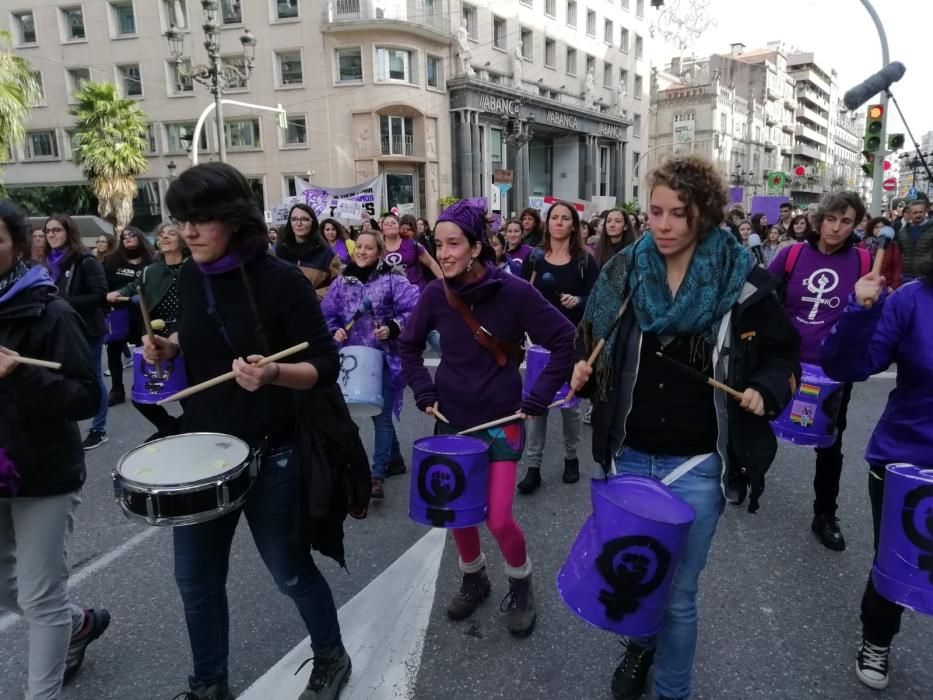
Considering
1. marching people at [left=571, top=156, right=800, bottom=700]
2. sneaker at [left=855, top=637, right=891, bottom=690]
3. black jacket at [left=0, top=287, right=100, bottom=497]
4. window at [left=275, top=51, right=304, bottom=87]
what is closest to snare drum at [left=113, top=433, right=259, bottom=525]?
black jacket at [left=0, top=287, right=100, bottom=497]

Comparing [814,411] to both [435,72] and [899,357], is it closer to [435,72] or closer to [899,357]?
[899,357]

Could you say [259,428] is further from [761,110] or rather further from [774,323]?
[761,110]

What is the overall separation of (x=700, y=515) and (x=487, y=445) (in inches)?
34.9

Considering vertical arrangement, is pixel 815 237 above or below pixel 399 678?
above

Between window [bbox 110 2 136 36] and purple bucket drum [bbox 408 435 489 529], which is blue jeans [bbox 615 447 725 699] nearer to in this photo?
purple bucket drum [bbox 408 435 489 529]

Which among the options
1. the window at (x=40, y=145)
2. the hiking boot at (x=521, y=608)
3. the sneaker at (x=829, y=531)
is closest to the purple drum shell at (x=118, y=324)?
the hiking boot at (x=521, y=608)

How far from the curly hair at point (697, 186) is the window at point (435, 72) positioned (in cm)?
3144

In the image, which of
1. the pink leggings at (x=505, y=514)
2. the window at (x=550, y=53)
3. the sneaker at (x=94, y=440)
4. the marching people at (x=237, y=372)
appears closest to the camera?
the marching people at (x=237, y=372)

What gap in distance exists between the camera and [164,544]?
12.1ft

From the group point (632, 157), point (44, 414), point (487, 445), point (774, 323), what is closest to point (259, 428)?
point (44, 414)

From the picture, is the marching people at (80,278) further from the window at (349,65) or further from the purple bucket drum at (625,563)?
the window at (349,65)

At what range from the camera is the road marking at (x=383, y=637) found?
2.47m

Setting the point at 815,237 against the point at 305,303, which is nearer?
the point at 305,303

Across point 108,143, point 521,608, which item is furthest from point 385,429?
point 108,143
